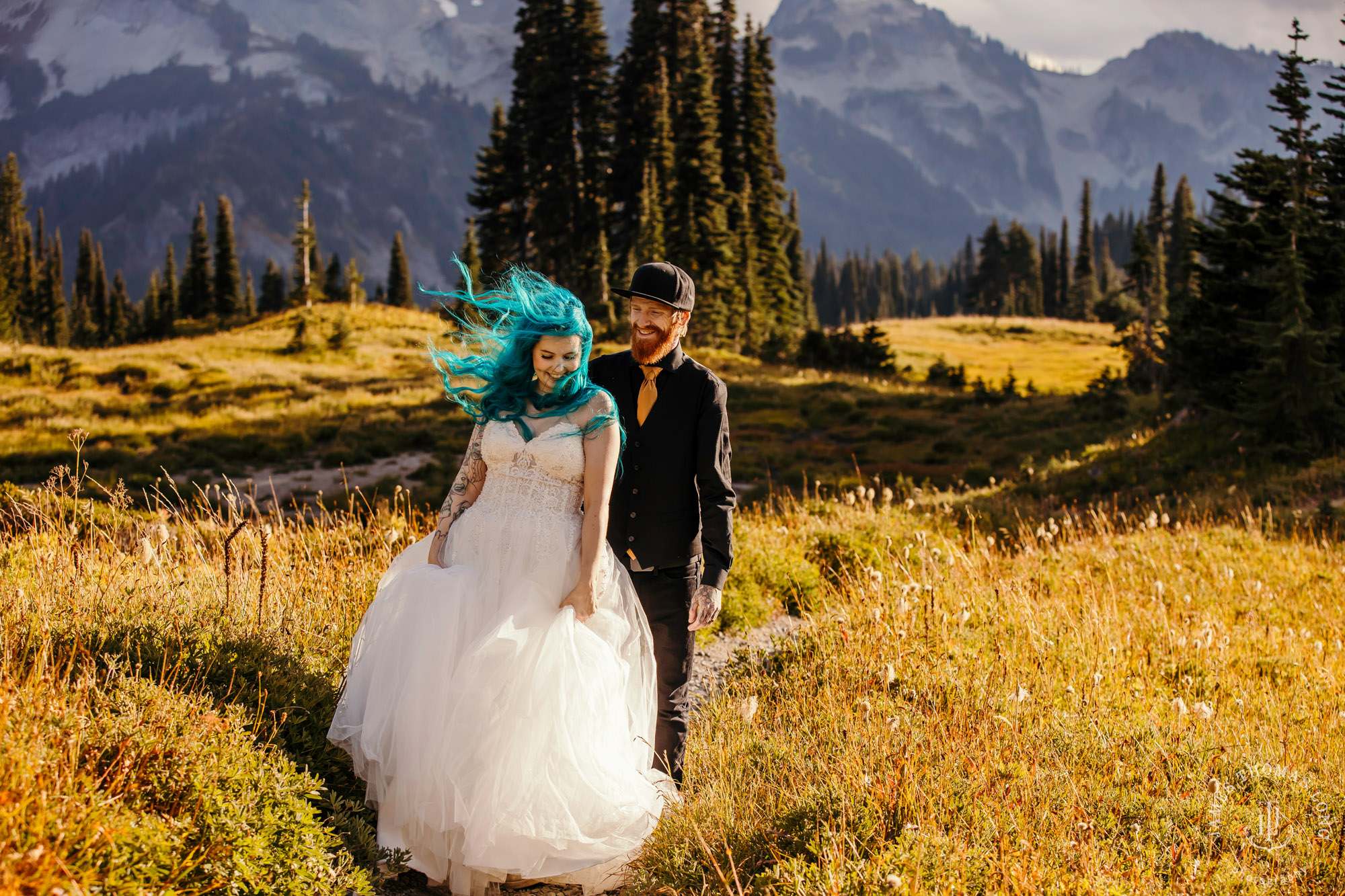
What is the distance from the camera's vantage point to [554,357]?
12.1 feet

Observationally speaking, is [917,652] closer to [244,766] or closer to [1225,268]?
[244,766]

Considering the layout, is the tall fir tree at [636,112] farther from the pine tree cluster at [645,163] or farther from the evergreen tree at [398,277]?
the evergreen tree at [398,277]

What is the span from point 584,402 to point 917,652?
9.58 ft

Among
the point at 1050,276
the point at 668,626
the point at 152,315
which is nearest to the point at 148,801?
the point at 668,626

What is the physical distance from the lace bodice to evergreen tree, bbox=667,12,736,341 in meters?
37.6

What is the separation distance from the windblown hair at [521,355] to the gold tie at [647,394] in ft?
0.80

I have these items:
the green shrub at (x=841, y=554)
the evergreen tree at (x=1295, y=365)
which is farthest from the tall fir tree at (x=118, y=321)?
the evergreen tree at (x=1295, y=365)

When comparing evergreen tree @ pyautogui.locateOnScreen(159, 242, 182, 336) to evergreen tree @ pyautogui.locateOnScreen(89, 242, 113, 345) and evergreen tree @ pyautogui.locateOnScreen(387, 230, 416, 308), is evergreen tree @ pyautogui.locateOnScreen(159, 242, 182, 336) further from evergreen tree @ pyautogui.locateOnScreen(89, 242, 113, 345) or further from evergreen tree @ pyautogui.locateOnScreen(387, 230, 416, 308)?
evergreen tree @ pyautogui.locateOnScreen(387, 230, 416, 308)

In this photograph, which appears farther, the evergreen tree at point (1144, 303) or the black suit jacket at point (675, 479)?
the evergreen tree at point (1144, 303)

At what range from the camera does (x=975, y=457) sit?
68.5 ft

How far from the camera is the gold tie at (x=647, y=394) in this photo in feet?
13.1

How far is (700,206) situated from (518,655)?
1620 inches

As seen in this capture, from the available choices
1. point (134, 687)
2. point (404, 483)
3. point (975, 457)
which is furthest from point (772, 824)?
point (975, 457)

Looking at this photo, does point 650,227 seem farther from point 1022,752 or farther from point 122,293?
point 122,293
